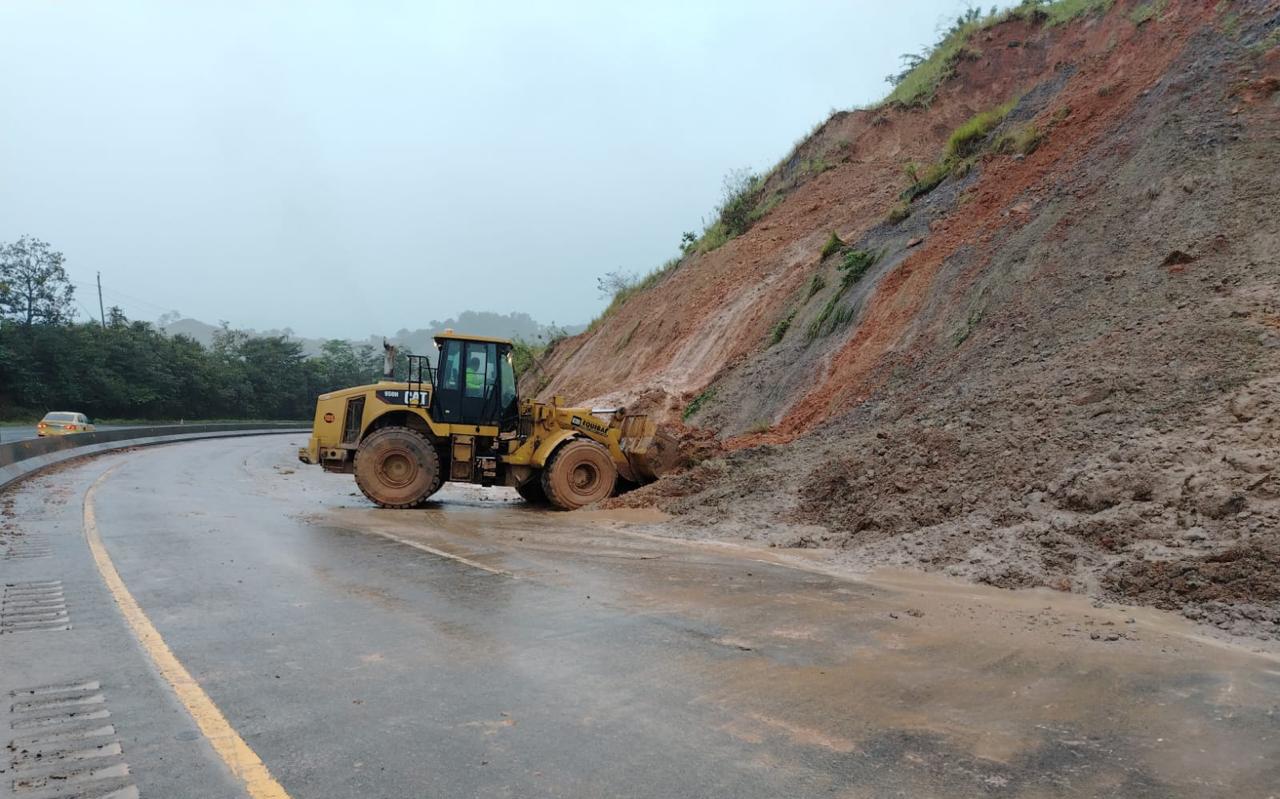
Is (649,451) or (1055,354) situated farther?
(649,451)

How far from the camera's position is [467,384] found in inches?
564

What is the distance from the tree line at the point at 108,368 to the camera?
46781 mm

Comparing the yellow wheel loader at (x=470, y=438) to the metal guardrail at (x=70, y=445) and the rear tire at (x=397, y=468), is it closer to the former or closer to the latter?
the rear tire at (x=397, y=468)

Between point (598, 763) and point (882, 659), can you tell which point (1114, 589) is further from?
point (598, 763)

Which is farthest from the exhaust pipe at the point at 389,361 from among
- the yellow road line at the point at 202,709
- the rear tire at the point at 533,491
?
the yellow road line at the point at 202,709

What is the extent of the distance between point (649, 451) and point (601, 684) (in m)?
9.41

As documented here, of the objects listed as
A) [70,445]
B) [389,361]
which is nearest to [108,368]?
[70,445]

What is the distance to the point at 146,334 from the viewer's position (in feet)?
188

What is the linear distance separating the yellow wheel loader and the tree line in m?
41.3

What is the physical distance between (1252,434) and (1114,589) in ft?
7.52

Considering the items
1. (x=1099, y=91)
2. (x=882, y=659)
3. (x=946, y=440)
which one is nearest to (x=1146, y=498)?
(x=946, y=440)

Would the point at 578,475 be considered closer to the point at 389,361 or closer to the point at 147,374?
the point at 389,361

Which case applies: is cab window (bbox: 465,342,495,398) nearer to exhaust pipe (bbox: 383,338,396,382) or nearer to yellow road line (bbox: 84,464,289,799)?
exhaust pipe (bbox: 383,338,396,382)

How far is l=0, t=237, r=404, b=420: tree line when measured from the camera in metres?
46.8
